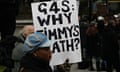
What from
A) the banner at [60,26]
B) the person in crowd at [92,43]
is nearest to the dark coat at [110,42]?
the person in crowd at [92,43]

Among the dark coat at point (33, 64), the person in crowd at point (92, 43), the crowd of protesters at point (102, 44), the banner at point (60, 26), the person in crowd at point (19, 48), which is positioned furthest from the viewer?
the person in crowd at point (92, 43)

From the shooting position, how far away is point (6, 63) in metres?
6.07

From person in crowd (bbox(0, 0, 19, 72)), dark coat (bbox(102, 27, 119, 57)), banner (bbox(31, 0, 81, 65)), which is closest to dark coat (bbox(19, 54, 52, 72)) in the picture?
banner (bbox(31, 0, 81, 65))

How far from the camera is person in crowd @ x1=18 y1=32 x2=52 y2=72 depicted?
3961 millimetres

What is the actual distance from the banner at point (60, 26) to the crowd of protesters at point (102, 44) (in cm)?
915

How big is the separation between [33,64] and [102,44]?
1293 centimetres

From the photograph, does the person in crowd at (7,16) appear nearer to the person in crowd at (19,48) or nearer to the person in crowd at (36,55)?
the person in crowd at (19,48)

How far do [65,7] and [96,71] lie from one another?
11.1 meters

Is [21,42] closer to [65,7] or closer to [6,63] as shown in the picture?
[6,63]

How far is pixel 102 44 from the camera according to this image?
16.8 m

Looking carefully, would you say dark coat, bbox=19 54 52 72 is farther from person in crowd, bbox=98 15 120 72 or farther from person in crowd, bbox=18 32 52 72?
person in crowd, bbox=98 15 120 72

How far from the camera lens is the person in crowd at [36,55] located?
156 inches

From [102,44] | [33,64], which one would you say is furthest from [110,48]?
[33,64]

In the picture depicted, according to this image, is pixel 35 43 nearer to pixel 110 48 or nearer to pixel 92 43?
pixel 110 48
